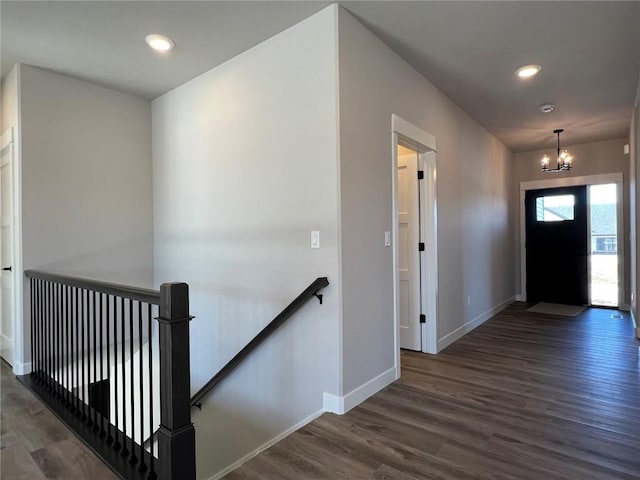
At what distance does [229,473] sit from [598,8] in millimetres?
3697

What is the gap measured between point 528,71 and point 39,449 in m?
4.68

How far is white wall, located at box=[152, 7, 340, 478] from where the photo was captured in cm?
262

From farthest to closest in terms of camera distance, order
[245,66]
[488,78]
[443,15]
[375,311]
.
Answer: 1. [488,78]
2. [245,66]
3. [375,311]
4. [443,15]

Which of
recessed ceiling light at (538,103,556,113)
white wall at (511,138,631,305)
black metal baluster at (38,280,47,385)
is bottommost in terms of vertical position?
black metal baluster at (38,280,47,385)

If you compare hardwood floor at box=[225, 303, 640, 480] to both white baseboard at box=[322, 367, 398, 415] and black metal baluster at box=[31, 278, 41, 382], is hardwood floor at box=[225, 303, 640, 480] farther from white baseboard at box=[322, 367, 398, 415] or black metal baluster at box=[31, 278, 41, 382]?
black metal baluster at box=[31, 278, 41, 382]

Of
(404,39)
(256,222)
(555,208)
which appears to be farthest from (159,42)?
(555,208)

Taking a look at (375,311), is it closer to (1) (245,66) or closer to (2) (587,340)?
(1) (245,66)

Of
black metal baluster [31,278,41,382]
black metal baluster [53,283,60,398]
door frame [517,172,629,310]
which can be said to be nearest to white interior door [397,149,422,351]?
black metal baluster [53,283,60,398]

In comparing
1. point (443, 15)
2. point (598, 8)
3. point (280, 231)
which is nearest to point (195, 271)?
point (280, 231)

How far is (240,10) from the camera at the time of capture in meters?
2.55

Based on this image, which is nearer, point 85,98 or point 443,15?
point 443,15

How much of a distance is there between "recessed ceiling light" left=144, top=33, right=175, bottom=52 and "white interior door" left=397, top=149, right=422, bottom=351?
2382mm

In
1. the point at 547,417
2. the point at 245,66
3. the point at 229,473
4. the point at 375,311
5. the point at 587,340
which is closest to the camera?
the point at 229,473

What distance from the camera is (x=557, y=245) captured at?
645cm
